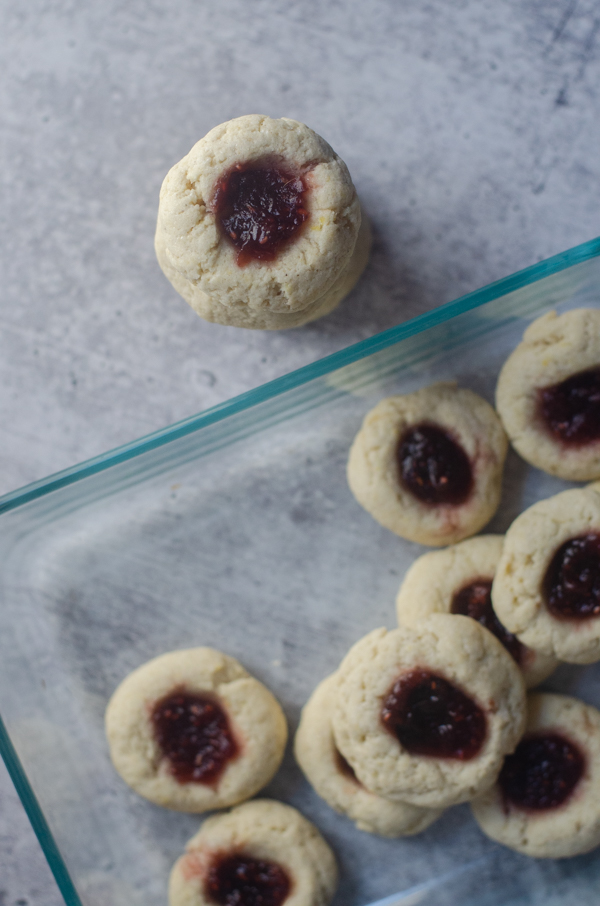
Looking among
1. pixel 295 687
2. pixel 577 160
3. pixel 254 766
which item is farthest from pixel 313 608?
pixel 577 160

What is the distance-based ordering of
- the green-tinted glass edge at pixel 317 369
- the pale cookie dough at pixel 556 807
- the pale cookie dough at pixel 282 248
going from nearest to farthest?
the pale cookie dough at pixel 282 248 < the green-tinted glass edge at pixel 317 369 < the pale cookie dough at pixel 556 807

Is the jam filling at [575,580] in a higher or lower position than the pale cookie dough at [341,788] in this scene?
higher

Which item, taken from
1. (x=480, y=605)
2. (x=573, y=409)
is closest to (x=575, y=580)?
(x=480, y=605)

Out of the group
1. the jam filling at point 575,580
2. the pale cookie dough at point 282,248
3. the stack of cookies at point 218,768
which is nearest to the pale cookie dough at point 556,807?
the jam filling at point 575,580

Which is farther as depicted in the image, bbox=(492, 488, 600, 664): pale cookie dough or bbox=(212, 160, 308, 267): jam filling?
bbox=(492, 488, 600, 664): pale cookie dough

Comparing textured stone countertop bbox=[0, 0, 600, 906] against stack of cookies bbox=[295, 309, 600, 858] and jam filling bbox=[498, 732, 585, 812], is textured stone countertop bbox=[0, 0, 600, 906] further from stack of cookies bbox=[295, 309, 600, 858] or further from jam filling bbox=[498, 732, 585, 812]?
jam filling bbox=[498, 732, 585, 812]

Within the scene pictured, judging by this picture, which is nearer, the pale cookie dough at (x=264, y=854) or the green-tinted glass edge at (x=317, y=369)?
the green-tinted glass edge at (x=317, y=369)

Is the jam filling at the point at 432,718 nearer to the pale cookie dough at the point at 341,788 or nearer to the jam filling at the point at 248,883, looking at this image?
the pale cookie dough at the point at 341,788

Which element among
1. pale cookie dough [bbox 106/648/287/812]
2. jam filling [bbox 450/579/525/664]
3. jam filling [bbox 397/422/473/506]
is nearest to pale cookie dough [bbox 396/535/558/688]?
jam filling [bbox 450/579/525/664]
